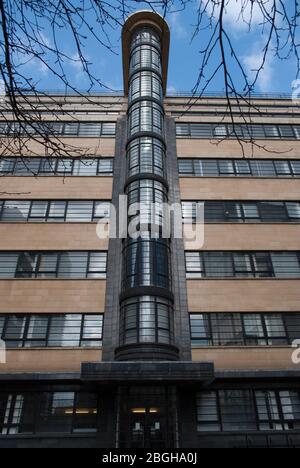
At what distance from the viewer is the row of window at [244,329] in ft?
55.6

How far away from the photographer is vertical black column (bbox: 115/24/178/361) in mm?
15891

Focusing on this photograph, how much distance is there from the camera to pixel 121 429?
14.2 m

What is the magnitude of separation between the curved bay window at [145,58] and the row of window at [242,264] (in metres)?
17.1

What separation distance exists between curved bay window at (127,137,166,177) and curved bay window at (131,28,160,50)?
12168 millimetres

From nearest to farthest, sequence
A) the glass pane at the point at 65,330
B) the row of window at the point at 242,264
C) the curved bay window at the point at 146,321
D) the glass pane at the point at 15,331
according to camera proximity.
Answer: the curved bay window at the point at 146,321 < the glass pane at the point at 15,331 < the glass pane at the point at 65,330 < the row of window at the point at 242,264

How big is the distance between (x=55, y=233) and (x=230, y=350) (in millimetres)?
11455

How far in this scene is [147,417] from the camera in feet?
47.5

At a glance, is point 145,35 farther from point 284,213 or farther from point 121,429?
point 121,429

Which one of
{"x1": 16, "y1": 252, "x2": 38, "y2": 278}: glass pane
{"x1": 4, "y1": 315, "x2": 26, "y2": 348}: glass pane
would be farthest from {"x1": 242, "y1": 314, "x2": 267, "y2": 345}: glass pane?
{"x1": 16, "y1": 252, "x2": 38, "y2": 278}: glass pane

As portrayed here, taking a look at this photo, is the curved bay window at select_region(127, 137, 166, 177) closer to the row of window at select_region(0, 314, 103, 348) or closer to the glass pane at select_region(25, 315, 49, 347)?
the row of window at select_region(0, 314, 103, 348)

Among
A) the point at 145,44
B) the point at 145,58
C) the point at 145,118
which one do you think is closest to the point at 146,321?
the point at 145,118

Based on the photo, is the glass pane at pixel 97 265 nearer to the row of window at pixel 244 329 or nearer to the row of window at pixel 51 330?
the row of window at pixel 51 330

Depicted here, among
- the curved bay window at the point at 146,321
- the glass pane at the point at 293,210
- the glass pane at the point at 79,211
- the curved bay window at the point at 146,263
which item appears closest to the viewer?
the curved bay window at the point at 146,321


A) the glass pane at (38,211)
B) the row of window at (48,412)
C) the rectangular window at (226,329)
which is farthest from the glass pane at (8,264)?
the rectangular window at (226,329)
